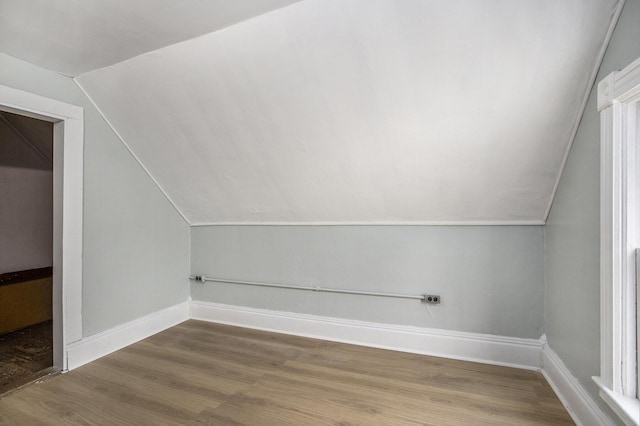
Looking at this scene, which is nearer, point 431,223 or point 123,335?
point 431,223

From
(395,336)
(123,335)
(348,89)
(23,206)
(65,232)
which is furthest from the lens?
(23,206)

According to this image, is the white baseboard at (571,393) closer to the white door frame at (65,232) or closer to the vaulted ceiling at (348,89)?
the vaulted ceiling at (348,89)

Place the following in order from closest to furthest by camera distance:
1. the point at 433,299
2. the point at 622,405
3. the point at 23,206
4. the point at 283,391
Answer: the point at 622,405 < the point at 283,391 < the point at 433,299 < the point at 23,206

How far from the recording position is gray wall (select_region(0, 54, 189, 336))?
7.56 feet

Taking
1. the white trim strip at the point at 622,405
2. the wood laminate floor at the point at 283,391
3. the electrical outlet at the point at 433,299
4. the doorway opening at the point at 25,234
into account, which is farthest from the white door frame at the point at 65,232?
the white trim strip at the point at 622,405

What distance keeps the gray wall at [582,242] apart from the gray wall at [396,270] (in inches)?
8.4

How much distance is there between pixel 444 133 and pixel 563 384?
5.22ft

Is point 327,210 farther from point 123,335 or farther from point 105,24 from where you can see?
point 123,335

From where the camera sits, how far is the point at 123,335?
267 centimetres

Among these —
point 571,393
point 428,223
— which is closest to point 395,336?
point 428,223

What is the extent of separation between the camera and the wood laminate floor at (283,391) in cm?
172

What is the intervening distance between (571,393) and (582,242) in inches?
32.1

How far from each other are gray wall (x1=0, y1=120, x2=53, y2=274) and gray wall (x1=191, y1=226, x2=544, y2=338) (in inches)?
73.8

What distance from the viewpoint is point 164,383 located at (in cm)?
209
